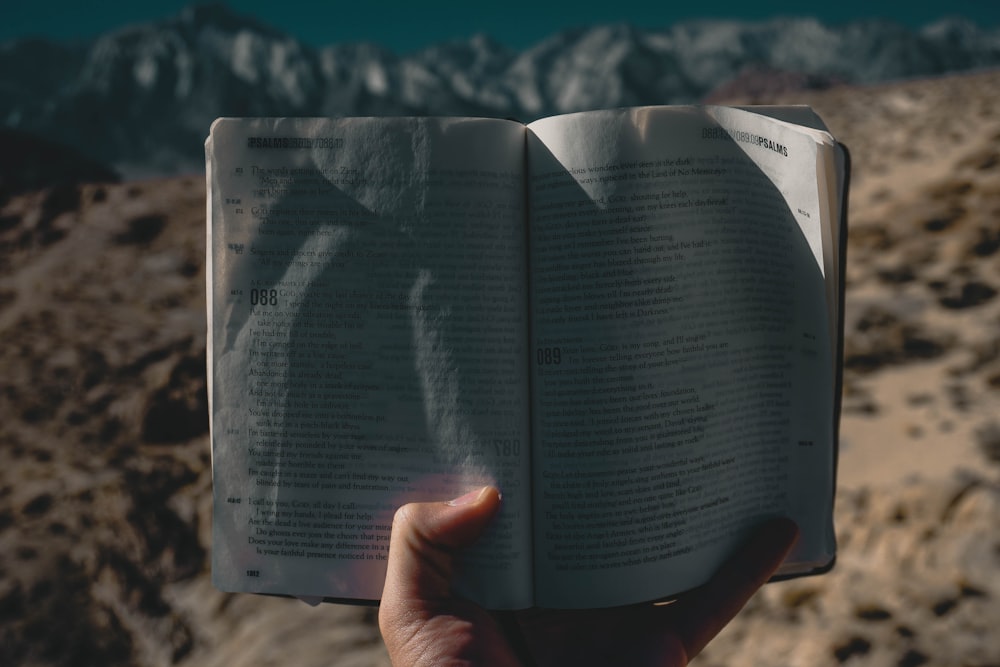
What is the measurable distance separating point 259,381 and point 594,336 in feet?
1.18

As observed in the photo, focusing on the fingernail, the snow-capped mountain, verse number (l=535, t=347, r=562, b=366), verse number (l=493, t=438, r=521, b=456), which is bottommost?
the snow-capped mountain

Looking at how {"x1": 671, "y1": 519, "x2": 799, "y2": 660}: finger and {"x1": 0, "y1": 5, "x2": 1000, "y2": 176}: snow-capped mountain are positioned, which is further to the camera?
{"x1": 0, "y1": 5, "x2": 1000, "y2": 176}: snow-capped mountain

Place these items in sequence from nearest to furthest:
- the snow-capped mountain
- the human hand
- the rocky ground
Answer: the human hand < the rocky ground < the snow-capped mountain

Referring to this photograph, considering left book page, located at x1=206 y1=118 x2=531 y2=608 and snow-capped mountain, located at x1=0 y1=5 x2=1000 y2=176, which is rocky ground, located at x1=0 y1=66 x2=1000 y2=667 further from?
snow-capped mountain, located at x1=0 y1=5 x2=1000 y2=176

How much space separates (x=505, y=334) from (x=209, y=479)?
113 cm

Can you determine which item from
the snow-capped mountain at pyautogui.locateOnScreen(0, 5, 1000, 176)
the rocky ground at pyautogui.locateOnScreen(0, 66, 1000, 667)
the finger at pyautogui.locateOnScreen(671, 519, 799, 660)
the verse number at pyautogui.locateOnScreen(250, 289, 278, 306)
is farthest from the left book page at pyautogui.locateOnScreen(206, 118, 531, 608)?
the snow-capped mountain at pyautogui.locateOnScreen(0, 5, 1000, 176)

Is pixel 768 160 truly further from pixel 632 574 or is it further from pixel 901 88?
pixel 901 88

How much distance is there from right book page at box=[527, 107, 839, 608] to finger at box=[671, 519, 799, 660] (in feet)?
0.06

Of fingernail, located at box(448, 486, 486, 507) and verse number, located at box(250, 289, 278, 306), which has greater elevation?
verse number, located at box(250, 289, 278, 306)

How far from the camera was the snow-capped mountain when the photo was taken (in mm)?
34562

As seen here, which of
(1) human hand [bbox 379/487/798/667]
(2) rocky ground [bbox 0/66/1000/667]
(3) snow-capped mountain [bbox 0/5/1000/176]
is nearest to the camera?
(1) human hand [bbox 379/487/798/667]

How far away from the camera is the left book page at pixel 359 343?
0.71 meters

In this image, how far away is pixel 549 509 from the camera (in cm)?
71

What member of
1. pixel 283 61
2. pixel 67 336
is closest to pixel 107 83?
pixel 283 61
